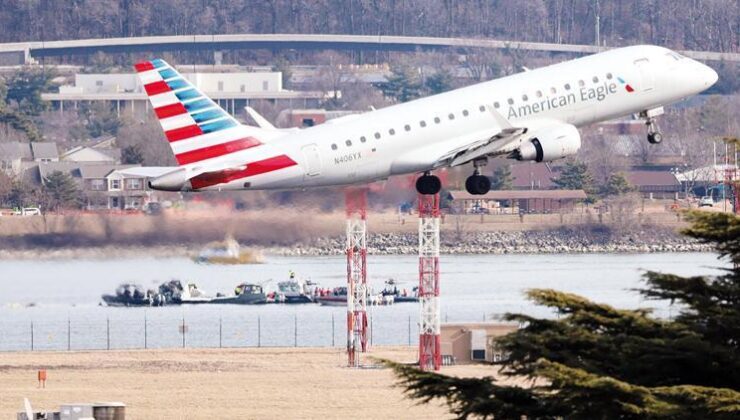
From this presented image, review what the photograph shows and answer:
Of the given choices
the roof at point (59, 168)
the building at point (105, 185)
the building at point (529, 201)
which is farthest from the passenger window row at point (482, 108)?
the roof at point (59, 168)

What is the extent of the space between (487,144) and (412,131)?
8.09 feet

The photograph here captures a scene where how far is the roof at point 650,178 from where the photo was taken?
6969 inches

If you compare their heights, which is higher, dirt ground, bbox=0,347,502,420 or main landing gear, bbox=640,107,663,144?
main landing gear, bbox=640,107,663,144

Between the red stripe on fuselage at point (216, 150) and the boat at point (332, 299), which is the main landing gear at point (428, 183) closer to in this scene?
the red stripe on fuselage at point (216, 150)

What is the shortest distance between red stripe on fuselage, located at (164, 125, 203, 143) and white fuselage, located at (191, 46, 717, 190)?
1.63 metres

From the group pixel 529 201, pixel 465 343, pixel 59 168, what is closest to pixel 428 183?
pixel 465 343

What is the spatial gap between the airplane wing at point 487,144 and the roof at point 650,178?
98.4 m

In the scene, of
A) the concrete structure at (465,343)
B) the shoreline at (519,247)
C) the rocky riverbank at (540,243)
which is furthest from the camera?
the rocky riverbank at (540,243)

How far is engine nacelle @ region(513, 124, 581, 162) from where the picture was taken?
7675 cm

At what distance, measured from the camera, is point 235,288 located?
145125mm

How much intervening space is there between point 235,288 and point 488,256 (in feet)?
102

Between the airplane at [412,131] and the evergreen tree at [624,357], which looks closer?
the evergreen tree at [624,357]

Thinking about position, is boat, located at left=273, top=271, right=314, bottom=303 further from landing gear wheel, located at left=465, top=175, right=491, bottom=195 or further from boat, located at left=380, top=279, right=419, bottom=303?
landing gear wheel, located at left=465, top=175, right=491, bottom=195

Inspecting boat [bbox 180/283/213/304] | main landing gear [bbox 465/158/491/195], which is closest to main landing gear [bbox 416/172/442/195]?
main landing gear [bbox 465/158/491/195]
